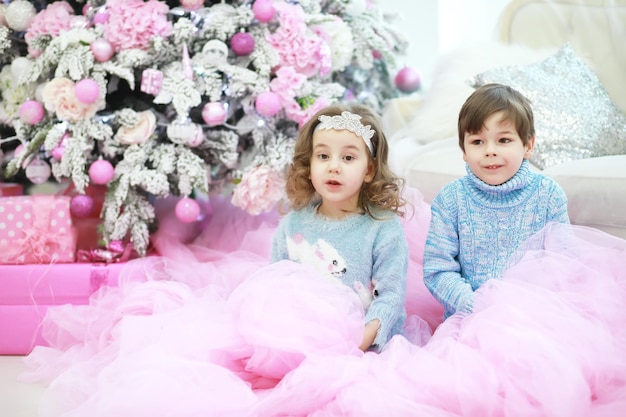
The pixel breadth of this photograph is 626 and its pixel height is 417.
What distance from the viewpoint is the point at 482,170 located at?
4.91 ft

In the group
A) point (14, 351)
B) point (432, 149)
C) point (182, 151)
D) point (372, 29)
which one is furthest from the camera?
point (372, 29)

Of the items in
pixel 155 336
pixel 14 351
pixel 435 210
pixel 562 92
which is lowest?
pixel 14 351

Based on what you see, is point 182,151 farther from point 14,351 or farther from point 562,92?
point 562,92

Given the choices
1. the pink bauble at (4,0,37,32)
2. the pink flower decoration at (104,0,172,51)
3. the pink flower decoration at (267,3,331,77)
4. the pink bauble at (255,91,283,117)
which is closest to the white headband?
the pink bauble at (255,91,283,117)

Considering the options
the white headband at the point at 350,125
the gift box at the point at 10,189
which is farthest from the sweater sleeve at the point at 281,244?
the gift box at the point at 10,189

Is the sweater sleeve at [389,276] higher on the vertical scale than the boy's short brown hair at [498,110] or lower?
lower

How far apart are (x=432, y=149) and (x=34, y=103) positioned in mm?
1241

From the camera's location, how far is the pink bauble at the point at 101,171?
6.35ft

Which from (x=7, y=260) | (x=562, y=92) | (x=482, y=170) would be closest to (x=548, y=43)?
(x=562, y=92)

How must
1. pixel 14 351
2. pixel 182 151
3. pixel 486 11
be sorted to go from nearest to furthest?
pixel 14 351 → pixel 182 151 → pixel 486 11

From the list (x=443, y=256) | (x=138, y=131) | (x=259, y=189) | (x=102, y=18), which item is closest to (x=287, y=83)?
(x=259, y=189)

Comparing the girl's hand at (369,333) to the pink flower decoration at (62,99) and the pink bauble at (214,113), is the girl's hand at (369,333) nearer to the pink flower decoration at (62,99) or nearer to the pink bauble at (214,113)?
the pink bauble at (214,113)

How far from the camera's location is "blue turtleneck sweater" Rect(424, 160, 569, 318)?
151 centimetres

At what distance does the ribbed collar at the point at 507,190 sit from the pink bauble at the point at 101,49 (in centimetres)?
110
